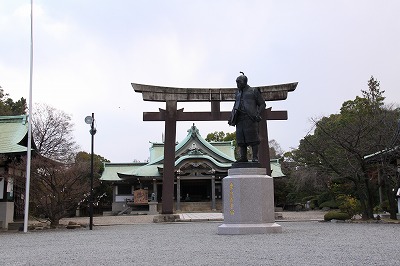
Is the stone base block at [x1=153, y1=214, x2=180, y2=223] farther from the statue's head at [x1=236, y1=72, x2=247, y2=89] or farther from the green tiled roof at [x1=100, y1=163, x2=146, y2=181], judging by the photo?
the green tiled roof at [x1=100, y1=163, x2=146, y2=181]

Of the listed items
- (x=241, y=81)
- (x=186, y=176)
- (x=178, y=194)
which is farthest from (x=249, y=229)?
(x=186, y=176)

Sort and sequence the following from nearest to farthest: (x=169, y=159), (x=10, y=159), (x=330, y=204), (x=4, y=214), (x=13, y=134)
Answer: (x=10, y=159) < (x=4, y=214) < (x=169, y=159) < (x=13, y=134) < (x=330, y=204)

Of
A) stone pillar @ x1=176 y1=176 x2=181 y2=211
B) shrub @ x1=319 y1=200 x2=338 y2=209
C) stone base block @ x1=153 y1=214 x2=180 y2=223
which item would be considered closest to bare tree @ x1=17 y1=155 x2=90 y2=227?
stone base block @ x1=153 y1=214 x2=180 y2=223

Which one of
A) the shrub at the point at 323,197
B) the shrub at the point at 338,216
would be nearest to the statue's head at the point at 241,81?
the shrub at the point at 338,216

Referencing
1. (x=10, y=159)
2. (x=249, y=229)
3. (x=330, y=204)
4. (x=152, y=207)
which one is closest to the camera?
(x=249, y=229)

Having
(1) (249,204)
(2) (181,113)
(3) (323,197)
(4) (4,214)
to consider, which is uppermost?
(2) (181,113)

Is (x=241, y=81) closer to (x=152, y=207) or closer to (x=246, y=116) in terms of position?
(x=246, y=116)

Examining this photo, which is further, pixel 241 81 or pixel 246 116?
pixel 241 81

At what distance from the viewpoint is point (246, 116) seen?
458 inches

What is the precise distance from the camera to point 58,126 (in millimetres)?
36125

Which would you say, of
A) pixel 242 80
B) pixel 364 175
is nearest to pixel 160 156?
pixel 364 175

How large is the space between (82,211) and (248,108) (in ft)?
96.0

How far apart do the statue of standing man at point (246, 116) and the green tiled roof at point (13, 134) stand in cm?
1095

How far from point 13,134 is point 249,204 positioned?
14.3 m
